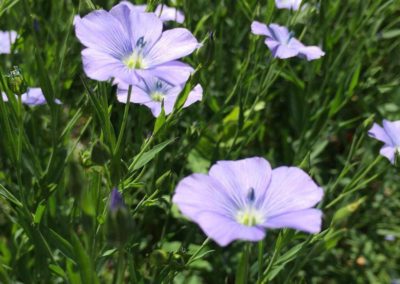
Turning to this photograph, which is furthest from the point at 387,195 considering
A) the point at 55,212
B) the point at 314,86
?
the point at 55,212

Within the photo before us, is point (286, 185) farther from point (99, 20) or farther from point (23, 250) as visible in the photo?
point (23, 250)

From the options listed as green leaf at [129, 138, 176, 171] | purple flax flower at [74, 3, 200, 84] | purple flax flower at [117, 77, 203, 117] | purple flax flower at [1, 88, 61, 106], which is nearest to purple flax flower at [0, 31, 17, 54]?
purple flax flower at [1, 88, 61, 106]

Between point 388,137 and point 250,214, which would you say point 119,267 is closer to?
point 250,214

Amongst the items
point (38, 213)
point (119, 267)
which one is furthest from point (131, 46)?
point (119, 267)

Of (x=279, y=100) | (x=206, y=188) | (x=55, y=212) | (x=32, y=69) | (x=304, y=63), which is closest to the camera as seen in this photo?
(x=206, y=188)

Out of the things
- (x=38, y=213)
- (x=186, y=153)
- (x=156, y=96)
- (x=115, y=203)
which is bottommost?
(x=186, y=153)

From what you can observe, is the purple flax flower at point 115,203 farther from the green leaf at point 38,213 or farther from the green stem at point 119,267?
the green leaf at point 38,213

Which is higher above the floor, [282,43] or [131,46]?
[131,46]

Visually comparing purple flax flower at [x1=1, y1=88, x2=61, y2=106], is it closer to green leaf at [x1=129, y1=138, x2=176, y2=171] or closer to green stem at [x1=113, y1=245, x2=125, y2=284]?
green leaf at [x1=129, y1=138, x2=176, y2=171]
